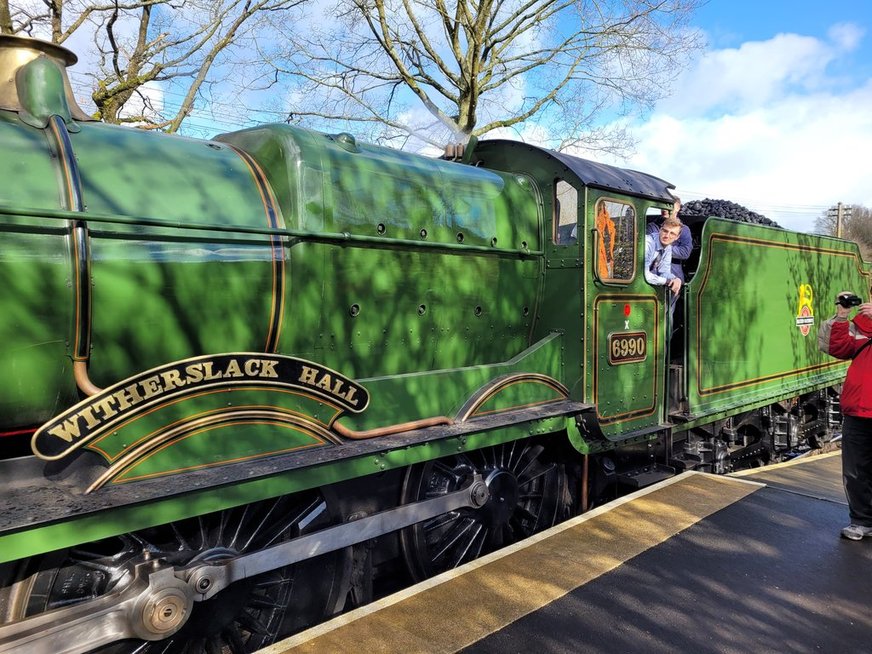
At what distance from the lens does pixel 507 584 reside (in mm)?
3148

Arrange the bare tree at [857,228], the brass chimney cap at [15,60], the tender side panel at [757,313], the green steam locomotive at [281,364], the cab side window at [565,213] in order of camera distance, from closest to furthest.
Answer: the green steam locomotive at [281,364] → the brass chimney cap at [15,60] → the cab side window at [565,213] → the tender side panel at [757,313] → the bare tree at [857,228]

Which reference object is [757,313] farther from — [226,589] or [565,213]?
[226,589]

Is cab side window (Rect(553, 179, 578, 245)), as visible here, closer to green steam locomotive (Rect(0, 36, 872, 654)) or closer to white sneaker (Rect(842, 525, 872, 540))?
green steam locomotive (Rect(0, 36, 872, 654))

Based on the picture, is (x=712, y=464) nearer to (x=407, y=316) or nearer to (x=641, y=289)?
(x=641, y=289)

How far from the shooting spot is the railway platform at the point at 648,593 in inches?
106

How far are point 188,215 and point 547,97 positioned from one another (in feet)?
45.2

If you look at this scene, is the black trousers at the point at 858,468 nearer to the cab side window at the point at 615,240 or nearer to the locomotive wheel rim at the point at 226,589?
the cab side window at the point at 615,240

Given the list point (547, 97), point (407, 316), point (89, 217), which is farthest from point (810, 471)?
point (547, 97)

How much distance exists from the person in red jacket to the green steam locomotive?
1.26 metres

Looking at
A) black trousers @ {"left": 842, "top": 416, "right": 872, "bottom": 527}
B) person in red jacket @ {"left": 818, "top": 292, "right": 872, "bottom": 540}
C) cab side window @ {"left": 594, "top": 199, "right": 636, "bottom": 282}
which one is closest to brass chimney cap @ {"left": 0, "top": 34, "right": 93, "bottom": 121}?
cab side window @ {"left": 594, "top": 199, "right": 636, "bottom": 282}

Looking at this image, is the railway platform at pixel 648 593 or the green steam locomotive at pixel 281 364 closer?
the green steam locomotive at pixel 281 364

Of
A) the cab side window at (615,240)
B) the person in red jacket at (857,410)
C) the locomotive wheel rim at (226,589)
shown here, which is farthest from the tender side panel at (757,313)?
the locomotive wheel rim at (226,589)

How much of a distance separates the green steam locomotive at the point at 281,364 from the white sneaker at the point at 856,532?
139 centimetres

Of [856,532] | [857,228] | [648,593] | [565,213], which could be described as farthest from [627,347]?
[857,228]
